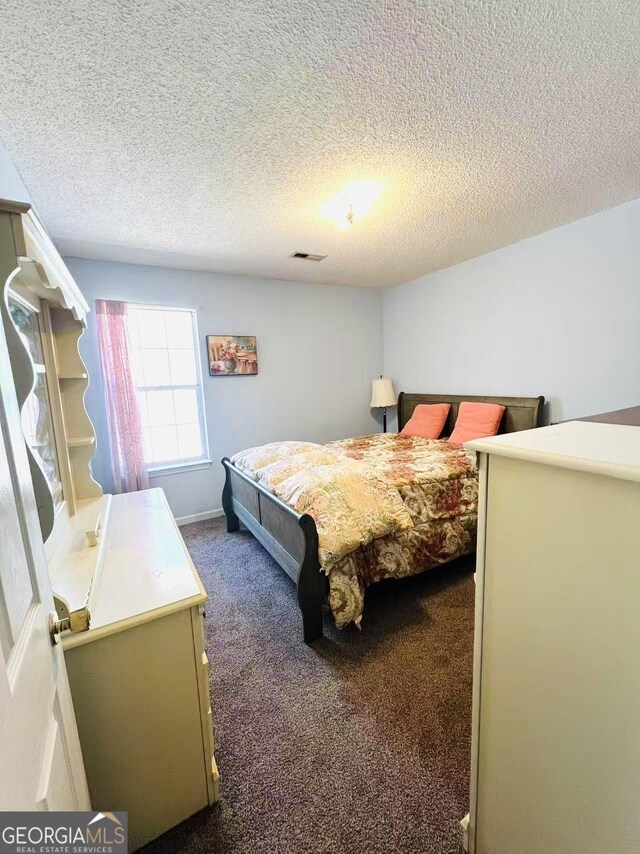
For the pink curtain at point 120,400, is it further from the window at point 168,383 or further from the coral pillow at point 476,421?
the coral pillow at point 476,421

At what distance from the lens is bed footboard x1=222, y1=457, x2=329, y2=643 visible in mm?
1893

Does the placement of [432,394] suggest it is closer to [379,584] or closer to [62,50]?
[379,584]

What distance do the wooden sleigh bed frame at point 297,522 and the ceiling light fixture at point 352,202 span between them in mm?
1913

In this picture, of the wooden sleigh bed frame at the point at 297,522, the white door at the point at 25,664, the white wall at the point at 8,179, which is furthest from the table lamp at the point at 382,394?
the white door at the point at 25,664

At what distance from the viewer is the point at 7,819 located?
0.44 meters

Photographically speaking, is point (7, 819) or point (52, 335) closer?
point (7, 819)

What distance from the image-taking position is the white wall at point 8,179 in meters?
1.61

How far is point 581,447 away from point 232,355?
3.46 meters

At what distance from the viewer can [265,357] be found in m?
3.99

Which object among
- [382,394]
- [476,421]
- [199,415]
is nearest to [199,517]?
[199,415]

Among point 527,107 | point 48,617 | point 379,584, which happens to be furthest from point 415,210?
point 48,617

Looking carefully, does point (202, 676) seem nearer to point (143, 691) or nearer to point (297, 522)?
point (143, 691)

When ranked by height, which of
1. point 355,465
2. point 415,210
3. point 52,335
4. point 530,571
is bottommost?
point 355,465

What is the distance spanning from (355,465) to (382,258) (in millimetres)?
2117
